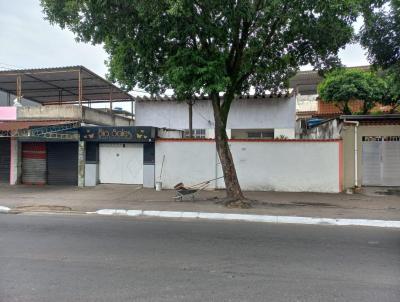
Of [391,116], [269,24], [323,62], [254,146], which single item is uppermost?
[269,24]

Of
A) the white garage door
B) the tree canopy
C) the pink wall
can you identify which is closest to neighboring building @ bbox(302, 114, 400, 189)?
the tree canopy

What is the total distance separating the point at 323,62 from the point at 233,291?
32.7ft

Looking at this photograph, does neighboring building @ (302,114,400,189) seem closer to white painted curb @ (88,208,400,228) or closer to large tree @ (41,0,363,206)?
large tree @ (41,0,363,206)

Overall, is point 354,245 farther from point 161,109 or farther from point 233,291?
point 161,109

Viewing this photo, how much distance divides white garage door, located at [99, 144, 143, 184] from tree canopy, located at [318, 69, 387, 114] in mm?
11654

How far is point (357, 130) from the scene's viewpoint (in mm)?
15578

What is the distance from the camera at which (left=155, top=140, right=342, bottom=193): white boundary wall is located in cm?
1485

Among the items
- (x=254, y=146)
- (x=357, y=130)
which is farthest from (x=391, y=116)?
(x=254, y=146)

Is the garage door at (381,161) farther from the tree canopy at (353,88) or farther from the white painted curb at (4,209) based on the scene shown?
the white painted curb at (4,209)

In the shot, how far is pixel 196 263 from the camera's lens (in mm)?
5680

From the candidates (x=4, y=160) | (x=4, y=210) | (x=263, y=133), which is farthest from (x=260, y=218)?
(x=4, y=160)

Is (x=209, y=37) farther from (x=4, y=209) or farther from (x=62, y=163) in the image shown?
(x=62, y=163)

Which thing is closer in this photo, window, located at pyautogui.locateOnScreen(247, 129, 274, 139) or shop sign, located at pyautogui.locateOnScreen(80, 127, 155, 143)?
shop sign, located at pyautogui.locateOnScreen(80, 127, 155, 143)

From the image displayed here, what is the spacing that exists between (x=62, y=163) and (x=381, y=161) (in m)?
14.9
